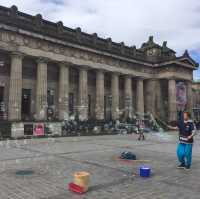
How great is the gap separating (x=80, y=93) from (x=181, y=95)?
1922cm

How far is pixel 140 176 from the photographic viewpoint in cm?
824

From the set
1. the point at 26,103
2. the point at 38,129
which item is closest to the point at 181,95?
the point at 26,103

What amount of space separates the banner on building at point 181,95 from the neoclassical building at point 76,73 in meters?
0.91

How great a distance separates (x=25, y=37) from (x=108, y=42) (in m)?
12.9

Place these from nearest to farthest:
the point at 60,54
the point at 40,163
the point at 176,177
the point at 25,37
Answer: the point at 176,177 < the point at 40,163 < the point at 25,37 < the point at 60,54

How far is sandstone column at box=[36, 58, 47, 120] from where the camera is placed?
2725cm

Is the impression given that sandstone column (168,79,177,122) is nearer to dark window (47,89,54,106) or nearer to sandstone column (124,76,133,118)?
sandstone column (124,76,133,118)

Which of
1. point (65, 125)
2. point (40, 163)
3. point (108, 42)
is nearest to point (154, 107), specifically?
point (108, 42)

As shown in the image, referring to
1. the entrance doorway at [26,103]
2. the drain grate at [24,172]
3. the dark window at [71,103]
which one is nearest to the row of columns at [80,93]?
the dark window at [71,103]

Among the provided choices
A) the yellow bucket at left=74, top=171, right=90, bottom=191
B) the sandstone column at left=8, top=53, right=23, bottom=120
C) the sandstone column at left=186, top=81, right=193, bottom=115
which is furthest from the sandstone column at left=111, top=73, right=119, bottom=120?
the yellow bucket at left=74, top=171, right=90, bottom=191

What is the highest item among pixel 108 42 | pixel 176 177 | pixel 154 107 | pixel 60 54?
pixel 108 42

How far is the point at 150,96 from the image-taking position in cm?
4238

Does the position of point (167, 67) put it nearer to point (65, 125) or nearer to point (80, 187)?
point (65, 125)

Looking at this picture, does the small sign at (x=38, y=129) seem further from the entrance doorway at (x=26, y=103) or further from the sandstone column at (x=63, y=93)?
the entrance doorway at (x=26, y=103)
